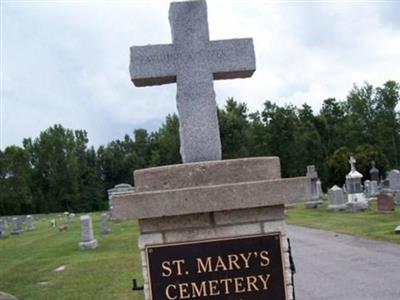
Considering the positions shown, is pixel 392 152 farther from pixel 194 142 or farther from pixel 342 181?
pixel 194 142

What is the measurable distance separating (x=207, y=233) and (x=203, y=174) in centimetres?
44

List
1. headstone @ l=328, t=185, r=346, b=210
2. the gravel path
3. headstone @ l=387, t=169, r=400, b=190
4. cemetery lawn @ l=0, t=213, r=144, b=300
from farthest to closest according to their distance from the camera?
1. headstone @ l=387, t=169, r=400, b=190
2. headstone @ l=328, t=185, r=346, b=210
3. cemetery lawn @ l=0, t=213, r=144, b=300
4. the gravel path

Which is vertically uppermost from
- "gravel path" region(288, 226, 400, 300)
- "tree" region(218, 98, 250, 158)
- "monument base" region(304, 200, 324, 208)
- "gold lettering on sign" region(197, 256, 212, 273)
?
"tree" region(218, 98, 250, 158)

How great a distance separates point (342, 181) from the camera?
52.8m

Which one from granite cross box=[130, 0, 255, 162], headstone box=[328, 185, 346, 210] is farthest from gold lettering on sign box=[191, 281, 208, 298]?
headstone box=[328, 185, 346, 210]

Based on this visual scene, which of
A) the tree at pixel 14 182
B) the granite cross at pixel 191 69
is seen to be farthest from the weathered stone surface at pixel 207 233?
the tree at pixel 14 182

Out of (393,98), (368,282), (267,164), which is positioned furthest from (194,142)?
(393,98)

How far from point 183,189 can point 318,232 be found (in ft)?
55.1

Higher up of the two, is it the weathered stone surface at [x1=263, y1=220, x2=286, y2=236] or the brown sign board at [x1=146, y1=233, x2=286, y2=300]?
the weathered stone surface at [x1=263, y1=220, x2=286, y2=236]

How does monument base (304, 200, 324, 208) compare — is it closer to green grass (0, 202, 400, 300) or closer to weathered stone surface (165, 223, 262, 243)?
green grass (0, 202, 400, 300)

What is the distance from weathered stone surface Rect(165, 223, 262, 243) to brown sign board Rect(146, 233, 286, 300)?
0.04 meters

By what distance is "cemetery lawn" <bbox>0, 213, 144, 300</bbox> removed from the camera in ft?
36.7

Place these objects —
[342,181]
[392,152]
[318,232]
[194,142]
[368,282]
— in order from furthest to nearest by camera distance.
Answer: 1. [392,152]
2. [342,181]
3. [318,232]
4. [368,282]
5. [194,142]

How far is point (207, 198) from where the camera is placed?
158 inches
